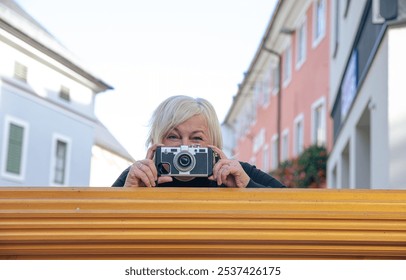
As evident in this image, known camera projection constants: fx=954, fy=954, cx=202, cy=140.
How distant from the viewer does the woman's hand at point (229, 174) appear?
2.77 m

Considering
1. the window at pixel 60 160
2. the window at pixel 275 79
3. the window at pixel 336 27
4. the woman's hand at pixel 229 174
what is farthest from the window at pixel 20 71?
the woman's hand at pixel 229 174

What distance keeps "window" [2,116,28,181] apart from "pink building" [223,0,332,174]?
27.9 feet

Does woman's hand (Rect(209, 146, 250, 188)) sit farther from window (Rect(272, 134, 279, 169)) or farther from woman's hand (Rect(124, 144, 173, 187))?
window (Rect(272, 134, 279, 169))

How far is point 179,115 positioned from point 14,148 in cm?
2872

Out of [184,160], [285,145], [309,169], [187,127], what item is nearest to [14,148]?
[285,145]

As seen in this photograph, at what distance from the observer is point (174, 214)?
217 centimetres

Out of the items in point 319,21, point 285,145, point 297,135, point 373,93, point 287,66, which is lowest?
point 373,93

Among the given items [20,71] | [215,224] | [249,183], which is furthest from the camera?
[20,71]

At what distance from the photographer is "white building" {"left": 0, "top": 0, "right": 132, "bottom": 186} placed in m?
31.3

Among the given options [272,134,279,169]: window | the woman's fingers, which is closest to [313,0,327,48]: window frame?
[272,134,279,169]: window

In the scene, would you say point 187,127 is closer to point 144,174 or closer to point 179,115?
point 179,115

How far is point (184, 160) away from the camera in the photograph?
275 centimetres
